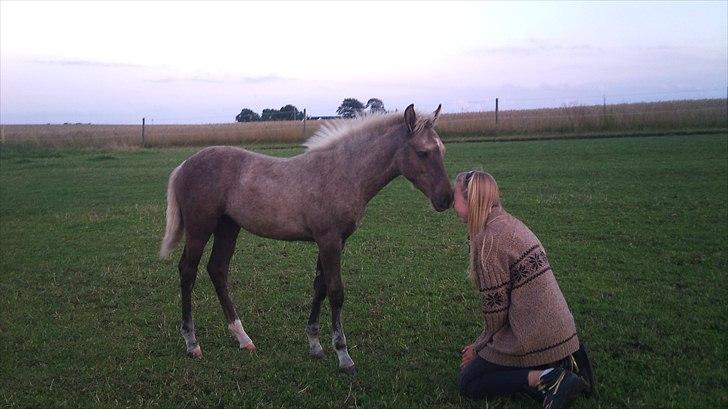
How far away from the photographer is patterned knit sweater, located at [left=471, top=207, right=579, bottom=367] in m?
3.79

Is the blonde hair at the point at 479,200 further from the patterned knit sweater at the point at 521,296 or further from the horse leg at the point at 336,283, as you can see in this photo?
the horse leg at the point at 336,283

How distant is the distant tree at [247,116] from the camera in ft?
120

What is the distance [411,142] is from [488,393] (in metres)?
1.92

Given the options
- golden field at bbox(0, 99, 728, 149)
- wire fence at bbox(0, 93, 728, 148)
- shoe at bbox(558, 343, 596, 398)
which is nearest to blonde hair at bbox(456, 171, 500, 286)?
shoe at bbox(558, 343, 596, 398)

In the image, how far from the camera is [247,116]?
37.0m

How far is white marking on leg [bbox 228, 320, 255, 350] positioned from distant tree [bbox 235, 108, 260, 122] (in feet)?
105

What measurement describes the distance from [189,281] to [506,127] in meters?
24.9

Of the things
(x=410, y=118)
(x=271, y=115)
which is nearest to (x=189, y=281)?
(x=410, y=118)

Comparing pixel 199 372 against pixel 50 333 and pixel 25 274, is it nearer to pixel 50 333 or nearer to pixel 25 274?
pixel 50 333

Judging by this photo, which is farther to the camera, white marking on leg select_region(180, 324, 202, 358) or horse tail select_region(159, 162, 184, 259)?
horse tail select_region(159, 162, 184, 259)

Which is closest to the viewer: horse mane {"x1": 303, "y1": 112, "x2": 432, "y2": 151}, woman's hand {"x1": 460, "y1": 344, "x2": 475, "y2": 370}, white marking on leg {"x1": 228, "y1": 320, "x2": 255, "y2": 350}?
woman's hand {"x1": 460, "y1": 344, "x2": 475, "y2": 370}

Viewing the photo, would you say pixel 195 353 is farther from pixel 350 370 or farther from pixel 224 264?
pixel 350 370

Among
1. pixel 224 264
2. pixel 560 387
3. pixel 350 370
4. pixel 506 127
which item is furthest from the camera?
pixel 506 127

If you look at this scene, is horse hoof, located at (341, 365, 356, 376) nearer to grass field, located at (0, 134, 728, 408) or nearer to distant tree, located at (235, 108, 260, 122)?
grass field, located at (0, 134, 728, 408)
